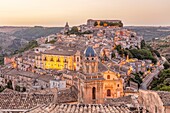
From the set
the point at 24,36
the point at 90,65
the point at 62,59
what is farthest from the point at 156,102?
the point at 24,36

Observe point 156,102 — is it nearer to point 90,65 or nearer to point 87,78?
point 87,78

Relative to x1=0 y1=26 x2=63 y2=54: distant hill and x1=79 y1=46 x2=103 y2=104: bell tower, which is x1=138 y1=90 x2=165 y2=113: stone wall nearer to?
x1=79 y1=46 x2=103 y2=104: bell tower

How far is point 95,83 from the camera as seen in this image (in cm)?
3033

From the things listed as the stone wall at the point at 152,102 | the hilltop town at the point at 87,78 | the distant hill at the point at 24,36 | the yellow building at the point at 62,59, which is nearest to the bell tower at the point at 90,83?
the hilltop town at the point at 87,78

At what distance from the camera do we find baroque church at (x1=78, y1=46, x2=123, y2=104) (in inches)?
1174

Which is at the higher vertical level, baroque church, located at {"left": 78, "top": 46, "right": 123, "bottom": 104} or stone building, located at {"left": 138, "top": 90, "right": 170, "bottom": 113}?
stone building, located at {"left": 138, "top": 90, "right": 170, "bottom": 113}

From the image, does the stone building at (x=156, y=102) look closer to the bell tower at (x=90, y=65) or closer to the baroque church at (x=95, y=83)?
the baroque church at (x=95, y=83)

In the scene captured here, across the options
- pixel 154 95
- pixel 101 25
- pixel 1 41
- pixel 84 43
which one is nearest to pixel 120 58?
pixel 84 43

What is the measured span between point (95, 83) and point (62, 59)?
19.3 meters

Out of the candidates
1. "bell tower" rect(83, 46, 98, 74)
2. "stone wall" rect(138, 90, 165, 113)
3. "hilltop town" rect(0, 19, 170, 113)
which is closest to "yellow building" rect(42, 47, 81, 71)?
"hilltop town" rect(0, 19, 170, 113)

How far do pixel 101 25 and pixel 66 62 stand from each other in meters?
34.1

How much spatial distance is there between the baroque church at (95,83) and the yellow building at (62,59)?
14.7m

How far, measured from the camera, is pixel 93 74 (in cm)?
3056

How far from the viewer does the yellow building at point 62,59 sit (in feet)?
155
